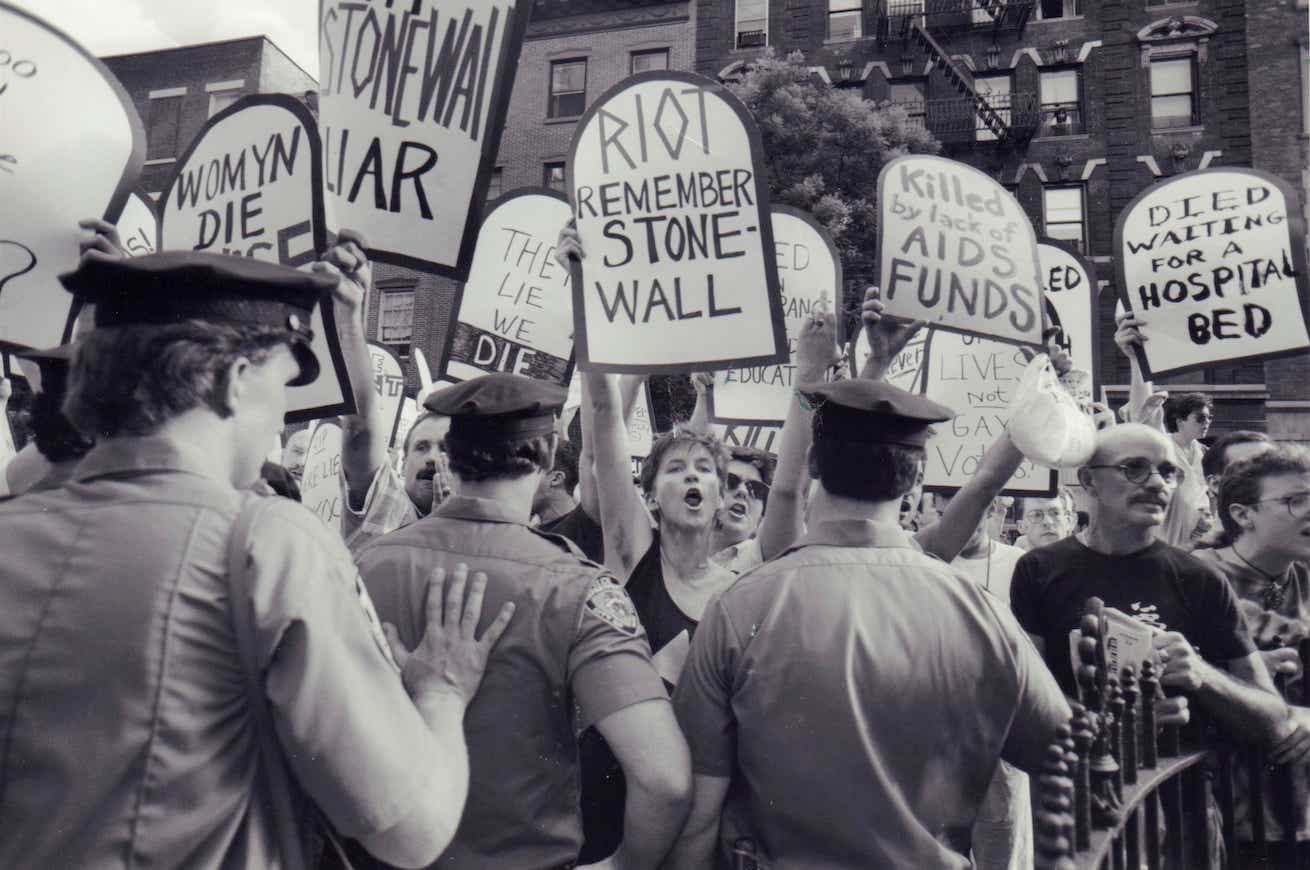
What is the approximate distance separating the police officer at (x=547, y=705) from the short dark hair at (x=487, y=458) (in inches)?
5.9

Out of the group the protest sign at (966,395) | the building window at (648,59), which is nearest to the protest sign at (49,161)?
the protest sign at (966,395)

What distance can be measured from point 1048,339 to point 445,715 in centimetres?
304

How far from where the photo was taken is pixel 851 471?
2025 mm

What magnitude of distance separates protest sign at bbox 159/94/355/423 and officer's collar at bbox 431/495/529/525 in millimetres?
901

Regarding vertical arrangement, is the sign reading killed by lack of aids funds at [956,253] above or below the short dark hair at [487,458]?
above

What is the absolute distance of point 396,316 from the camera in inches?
900

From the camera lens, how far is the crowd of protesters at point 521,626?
3.78 ft

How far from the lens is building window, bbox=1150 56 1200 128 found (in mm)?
20219

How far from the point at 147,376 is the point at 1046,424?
7.07ft

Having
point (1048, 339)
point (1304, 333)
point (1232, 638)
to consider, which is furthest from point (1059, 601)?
point (1304, 333)

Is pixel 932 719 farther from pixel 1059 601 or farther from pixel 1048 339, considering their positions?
pixel 1048 339

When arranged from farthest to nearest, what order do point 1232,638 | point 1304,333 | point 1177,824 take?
point 1304,333 < point 1232,638 < point 1177,824

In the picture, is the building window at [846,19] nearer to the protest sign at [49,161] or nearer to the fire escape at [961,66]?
the fire escape at [961,66]

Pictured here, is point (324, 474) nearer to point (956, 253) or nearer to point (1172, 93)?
point (956, 253)
